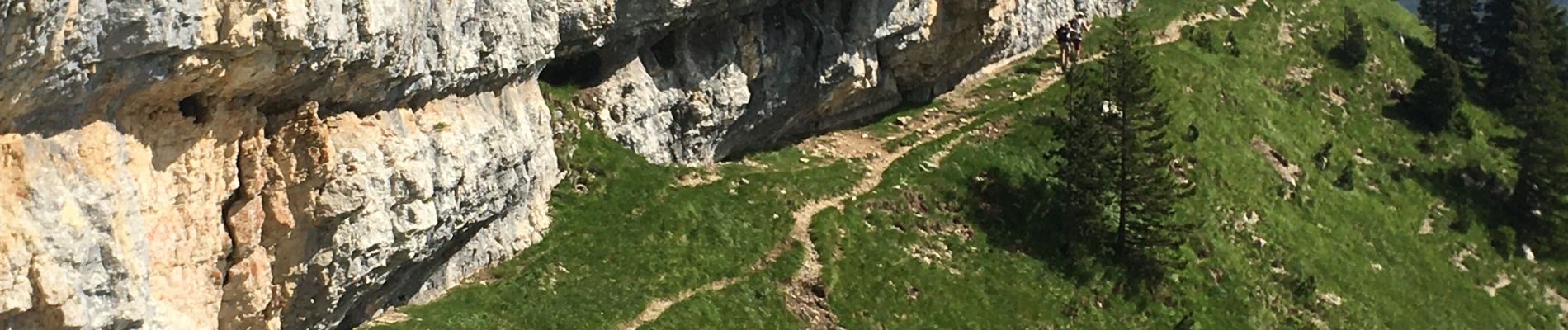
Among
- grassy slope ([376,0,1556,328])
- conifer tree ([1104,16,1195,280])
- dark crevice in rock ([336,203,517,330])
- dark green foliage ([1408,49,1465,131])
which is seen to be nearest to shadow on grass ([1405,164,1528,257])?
grassy slope ([376,0,1556,328])

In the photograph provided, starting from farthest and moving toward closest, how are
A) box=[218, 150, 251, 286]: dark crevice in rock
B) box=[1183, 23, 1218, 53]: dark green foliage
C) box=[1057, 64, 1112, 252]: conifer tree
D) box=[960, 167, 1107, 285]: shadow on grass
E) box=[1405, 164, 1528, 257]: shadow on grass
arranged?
box=[1183, 23, 1218, 53]: dark green foliage → box=[1405, 164, 1528, 257]: shadow on grass → box=[960, 167, 1107, 285]: shadow on grass → box=[1057, 64, 1112, 252]: conifer tree → box=[218, 150, 251, 286]: dark crevice in rock

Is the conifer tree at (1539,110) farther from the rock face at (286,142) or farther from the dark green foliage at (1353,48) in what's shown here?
the rock face at (286,142)

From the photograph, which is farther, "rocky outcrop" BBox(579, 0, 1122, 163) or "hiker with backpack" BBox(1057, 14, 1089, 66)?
"hiker with backpack" BBox(1057, 14, 1089, 66)

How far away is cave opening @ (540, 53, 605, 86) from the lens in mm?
41156

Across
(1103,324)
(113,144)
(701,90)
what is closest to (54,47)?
(113,144)

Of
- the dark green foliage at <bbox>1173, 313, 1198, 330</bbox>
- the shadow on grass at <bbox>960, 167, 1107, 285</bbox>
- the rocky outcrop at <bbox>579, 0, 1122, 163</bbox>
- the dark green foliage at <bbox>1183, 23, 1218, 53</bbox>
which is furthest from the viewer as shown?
the dark green foliage at <bbox>1183, 23, 1218, 53</bbox>

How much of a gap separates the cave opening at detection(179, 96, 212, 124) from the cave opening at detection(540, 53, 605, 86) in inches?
718

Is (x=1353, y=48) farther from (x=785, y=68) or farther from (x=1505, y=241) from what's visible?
(x=785, y=68)

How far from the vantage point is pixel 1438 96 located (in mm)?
71500

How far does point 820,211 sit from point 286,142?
21234mm

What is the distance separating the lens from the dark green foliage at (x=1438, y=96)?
70.9 m

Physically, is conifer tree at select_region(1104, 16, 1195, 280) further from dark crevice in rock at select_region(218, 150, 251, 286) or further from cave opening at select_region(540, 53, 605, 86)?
dark crevice in rock at select_region(218, 150, 251, 286)

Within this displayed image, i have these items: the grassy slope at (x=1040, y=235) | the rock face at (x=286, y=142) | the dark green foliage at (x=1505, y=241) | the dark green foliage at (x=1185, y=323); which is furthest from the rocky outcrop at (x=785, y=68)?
the dark green foliage at (x=1505, y=241)

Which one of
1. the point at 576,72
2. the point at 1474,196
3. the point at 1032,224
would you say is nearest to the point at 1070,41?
the point at 1032,224
